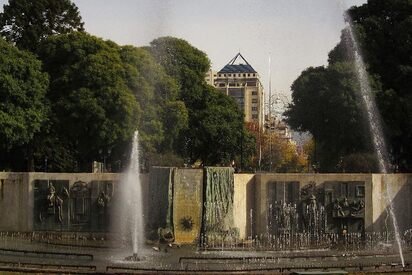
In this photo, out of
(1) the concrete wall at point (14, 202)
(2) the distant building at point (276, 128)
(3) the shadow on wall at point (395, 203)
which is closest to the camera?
(3) the shadow on wall at point (395, 203)

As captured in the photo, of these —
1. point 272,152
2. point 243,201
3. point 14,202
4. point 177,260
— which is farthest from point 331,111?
point 272,152

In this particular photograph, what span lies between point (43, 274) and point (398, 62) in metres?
25.9

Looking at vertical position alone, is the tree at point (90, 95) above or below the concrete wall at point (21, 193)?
above

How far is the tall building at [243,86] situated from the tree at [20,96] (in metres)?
90.7

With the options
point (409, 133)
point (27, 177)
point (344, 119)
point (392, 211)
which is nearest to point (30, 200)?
point (27, 177)

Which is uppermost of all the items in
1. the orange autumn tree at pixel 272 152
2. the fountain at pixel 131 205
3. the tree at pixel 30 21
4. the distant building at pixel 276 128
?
the tree at pixel 30 21

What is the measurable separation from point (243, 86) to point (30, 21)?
308ft

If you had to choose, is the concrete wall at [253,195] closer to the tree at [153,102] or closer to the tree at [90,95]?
the tree at [90,95]

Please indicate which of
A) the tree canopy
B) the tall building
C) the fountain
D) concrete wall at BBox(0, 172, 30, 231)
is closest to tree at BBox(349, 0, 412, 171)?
the tree canopy

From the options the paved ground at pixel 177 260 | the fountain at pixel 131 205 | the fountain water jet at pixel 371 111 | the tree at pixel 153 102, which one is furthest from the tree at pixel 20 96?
the fountain water jet at pixel 371 111

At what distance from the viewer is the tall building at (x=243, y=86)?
134625 mm

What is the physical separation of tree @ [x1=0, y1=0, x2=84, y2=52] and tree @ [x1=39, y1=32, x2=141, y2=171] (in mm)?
6125

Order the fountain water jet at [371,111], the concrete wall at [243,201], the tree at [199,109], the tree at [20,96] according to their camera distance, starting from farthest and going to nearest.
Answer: the tree at [199,109], the fountain water jet at [371,111], the tree at [20,96], the concrete wall at [243,201]

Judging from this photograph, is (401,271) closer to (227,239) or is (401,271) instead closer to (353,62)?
(227,239)
